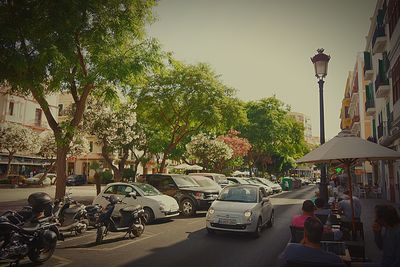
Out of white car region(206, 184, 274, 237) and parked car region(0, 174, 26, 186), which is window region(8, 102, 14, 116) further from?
white car region(206, 184, 274, 237)

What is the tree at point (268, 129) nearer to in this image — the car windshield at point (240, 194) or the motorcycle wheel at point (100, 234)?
the car windshield at point (240, 194)

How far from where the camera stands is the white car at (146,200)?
41.4ft

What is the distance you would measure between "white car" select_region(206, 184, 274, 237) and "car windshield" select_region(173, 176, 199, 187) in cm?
491

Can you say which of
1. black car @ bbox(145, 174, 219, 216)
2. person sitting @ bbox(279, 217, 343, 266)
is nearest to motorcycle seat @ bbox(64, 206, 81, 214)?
black car @ bbox(145, 174, 219, 216)

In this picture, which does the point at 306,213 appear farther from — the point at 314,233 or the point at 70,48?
the point at 70,48

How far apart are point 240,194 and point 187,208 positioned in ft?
15.6

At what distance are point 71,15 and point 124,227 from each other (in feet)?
25.7

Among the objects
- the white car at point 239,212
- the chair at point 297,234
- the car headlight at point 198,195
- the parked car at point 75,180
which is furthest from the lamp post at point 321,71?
the parked car at point 75,180

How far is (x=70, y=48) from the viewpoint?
11.7 meters

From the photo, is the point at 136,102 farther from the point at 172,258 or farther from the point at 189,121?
the point at 172,258

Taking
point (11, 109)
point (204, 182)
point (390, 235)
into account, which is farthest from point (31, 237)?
point (11, 109)

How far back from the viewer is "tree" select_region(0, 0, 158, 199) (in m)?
11.5

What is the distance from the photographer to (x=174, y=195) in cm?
1548

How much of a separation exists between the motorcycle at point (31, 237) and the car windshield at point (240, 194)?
18.1ft
